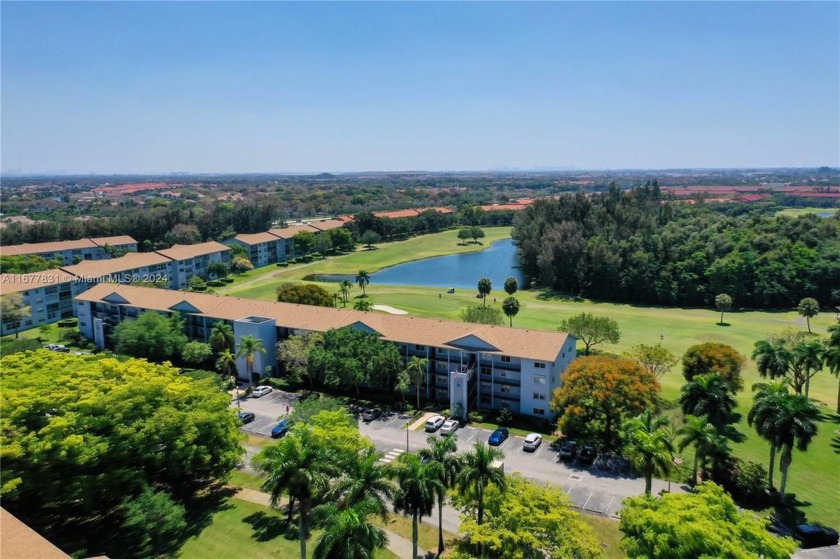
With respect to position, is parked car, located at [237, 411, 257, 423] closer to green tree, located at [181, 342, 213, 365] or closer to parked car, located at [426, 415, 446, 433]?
green tree, located at [181, 342, 213, 365]

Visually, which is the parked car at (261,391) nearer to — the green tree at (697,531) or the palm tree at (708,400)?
the palm tree at (708,400)

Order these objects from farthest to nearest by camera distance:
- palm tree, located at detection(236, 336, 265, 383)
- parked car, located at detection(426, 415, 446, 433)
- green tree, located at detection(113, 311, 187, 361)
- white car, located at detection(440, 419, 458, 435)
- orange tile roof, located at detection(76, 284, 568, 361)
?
green tree, located at detection(113, 311, 187, 361), palm tree, located at detection(236, 336, 265, 383), orange tile roof, located at detection(76, 284, 568, 361), parked car, located at detection(426, 415, 446, 433), white car, located at detection(440, 419, 458, 435)

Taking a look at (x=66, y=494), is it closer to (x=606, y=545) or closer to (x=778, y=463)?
(x=606, y=545)

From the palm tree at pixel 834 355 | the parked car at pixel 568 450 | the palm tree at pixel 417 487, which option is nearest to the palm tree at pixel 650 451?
the parked car at pixel 568 450

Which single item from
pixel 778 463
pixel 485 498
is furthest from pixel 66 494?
pixel 778 463

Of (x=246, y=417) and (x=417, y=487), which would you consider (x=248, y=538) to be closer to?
(x=417, y=487)

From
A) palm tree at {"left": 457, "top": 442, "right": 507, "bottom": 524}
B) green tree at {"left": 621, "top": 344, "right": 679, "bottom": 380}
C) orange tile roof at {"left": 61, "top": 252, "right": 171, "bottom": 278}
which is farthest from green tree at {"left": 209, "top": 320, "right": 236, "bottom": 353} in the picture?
green tree at {"left": 621, "top": 344, "right": 679, "bottom": 380}

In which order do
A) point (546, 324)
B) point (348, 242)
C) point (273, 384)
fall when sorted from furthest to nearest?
point (348, 242)
point (546, 324)
point (273, 384)
